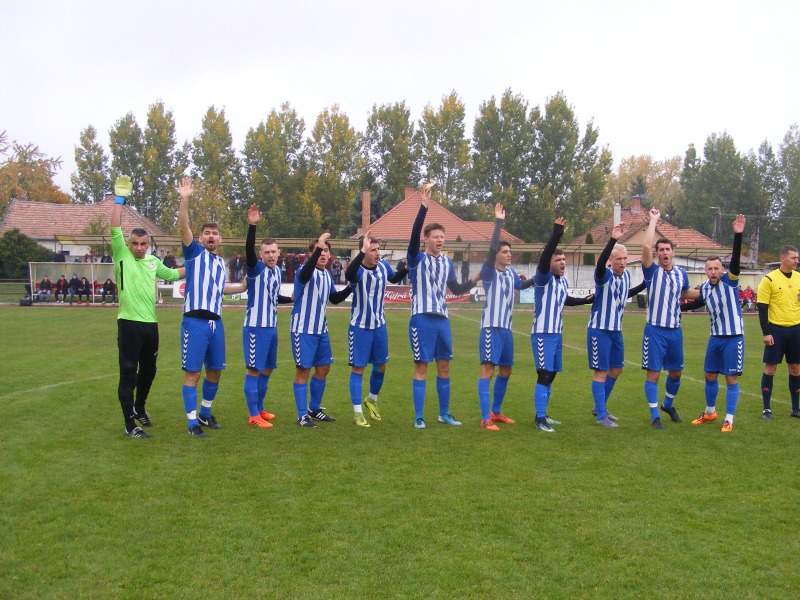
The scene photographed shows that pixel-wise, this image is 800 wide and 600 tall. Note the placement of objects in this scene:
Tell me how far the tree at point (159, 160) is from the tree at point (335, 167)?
44.8ft

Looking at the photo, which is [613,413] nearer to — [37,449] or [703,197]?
[37,449]

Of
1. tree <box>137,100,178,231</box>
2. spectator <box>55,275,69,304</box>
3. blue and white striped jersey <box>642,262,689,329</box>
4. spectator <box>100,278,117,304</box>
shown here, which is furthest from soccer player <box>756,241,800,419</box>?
tree <box>137,100,178,231</box>

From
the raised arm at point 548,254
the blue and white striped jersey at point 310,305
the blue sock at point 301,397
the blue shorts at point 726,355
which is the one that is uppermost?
the raised arm at point 548,254

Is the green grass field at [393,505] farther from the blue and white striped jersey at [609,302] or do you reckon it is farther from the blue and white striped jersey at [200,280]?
the blue and white striped jersey at [200,280]

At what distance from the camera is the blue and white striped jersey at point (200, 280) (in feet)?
25.3

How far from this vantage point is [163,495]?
18.4 feet

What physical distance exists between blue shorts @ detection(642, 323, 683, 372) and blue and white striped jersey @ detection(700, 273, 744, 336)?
54cm

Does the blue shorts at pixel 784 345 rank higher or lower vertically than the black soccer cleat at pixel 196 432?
higher

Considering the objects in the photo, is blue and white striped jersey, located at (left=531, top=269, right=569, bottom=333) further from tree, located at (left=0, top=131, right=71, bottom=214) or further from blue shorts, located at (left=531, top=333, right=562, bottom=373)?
tree, located at (left=0, top=131, right=71, bottom=214)

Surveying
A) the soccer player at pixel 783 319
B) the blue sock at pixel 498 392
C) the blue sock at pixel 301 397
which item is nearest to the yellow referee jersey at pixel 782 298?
the soccer player at pixel 783 319

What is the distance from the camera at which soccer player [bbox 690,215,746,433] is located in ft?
27.5

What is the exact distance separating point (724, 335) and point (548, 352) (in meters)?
2.23

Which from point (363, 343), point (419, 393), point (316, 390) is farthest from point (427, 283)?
point (316, 390)

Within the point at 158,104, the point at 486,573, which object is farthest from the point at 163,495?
the point at 158,104
